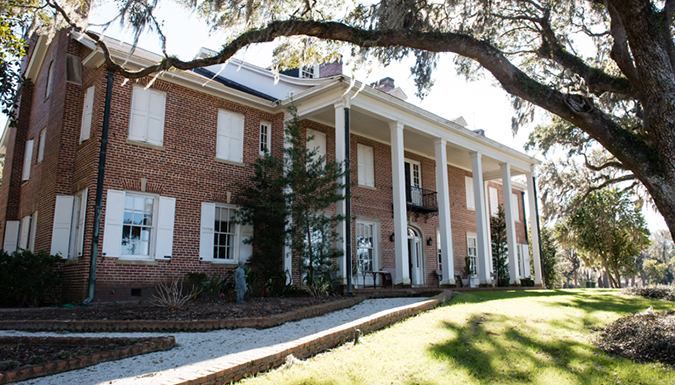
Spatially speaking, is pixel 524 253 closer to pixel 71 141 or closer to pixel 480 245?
pixel 480 245

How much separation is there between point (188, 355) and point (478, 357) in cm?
336

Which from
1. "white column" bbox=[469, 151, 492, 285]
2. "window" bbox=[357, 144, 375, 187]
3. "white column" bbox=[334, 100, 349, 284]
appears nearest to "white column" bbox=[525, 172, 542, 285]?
"white column" bbox=[469, 151, 492, 285]

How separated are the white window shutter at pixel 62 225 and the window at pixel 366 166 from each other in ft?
30.1

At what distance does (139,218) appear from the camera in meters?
11.9

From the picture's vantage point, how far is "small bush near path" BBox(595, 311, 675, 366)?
5.51m

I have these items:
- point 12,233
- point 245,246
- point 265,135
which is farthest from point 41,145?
point 245,246

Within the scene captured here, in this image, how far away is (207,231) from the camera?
12.9 metres

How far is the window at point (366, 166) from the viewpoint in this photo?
17.3 m

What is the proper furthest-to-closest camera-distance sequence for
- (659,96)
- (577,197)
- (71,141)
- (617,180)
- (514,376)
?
(577,197) → (617,180) → (71,141) → (659,96) → (514,376)

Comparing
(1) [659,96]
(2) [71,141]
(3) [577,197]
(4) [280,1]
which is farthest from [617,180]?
(2) [71,141]

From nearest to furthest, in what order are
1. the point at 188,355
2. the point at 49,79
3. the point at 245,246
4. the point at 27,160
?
the point at 188,355, the point at 245,246, the point at 49,79, the point at 27,160

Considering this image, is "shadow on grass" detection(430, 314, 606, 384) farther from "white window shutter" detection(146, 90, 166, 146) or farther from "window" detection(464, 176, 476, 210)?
"window" detection(464, 176, 476, 210)

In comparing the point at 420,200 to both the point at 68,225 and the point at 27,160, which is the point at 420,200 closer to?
the point at 68,225

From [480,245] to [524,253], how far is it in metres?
8.28
